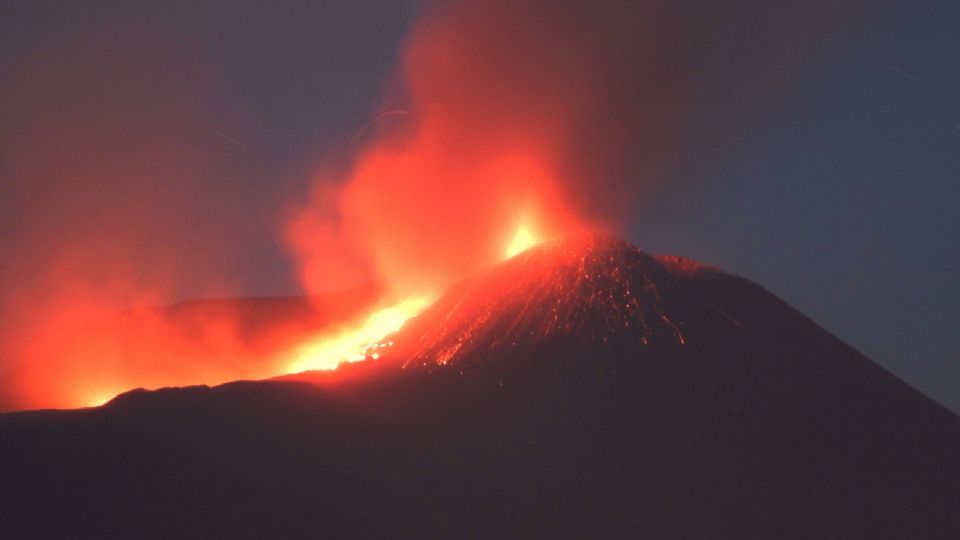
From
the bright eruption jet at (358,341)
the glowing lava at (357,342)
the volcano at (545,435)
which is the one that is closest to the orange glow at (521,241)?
the bright eruption jet at (358,341)

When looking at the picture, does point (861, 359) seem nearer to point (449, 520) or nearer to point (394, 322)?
point (394, 322)

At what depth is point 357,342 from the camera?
29469mm

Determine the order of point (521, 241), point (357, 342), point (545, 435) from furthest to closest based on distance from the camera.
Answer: point (521, 241)
point (357, 342)
point (545, 435)

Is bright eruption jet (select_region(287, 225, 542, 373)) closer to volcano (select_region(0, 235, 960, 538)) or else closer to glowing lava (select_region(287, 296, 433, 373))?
glowing lava (select_region(287, 296, 433, 373))

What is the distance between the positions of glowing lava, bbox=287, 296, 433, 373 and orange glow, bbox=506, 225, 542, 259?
4.62 m

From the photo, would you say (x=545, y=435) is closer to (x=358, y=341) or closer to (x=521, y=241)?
(x=358, y=341)

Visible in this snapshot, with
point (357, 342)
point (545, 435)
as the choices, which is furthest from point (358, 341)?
point (545, 435)

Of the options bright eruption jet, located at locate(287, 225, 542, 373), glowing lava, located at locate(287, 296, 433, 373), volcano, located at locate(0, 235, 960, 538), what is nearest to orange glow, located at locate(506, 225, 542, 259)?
bright eruption jet, located at locate(287, 225, 542, 373)

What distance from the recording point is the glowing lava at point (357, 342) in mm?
27109

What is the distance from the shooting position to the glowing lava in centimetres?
2711

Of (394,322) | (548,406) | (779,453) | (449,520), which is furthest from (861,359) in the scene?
(449,520)

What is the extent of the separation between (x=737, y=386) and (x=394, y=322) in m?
11.4

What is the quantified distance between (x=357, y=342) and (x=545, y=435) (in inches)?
389

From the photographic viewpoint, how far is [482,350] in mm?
24469
